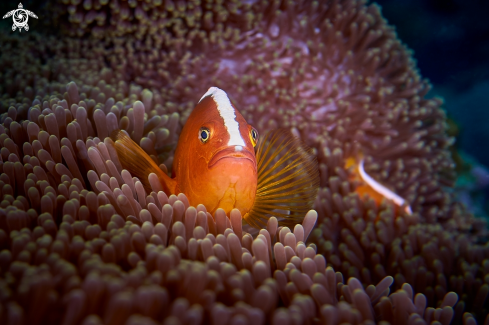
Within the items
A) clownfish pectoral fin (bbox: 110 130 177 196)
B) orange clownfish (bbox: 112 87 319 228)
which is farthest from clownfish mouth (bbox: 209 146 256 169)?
clownfish pectoral fin (bbox: 110 130 177 196)

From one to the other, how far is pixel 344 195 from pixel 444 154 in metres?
1.17

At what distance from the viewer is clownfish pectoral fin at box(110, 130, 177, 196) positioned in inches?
57.9

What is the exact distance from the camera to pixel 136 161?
1.48m

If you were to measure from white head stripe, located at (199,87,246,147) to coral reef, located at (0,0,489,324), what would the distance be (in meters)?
0.30

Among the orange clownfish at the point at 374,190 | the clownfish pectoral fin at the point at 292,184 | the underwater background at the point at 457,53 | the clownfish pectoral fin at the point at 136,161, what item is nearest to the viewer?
the clownfish pectoral fin at the point at 136,161

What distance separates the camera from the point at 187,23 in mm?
2496

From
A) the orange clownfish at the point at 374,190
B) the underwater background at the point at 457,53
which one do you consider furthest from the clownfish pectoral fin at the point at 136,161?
the underwater background at the point at 457,53

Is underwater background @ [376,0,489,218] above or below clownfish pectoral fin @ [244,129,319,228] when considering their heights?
above

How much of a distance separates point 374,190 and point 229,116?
5.10ft

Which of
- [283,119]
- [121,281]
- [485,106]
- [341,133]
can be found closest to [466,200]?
[485,106]

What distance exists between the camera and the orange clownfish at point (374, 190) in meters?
2.44

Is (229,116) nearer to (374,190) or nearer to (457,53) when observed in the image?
(374,190)

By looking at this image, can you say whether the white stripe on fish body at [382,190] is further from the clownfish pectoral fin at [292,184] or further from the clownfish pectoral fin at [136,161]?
the clownfish pectoral fin at [136,161]

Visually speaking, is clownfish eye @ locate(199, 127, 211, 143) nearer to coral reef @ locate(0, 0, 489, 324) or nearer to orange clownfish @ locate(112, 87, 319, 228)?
orange clownfish @ locate(112, 87, 319, 228)
